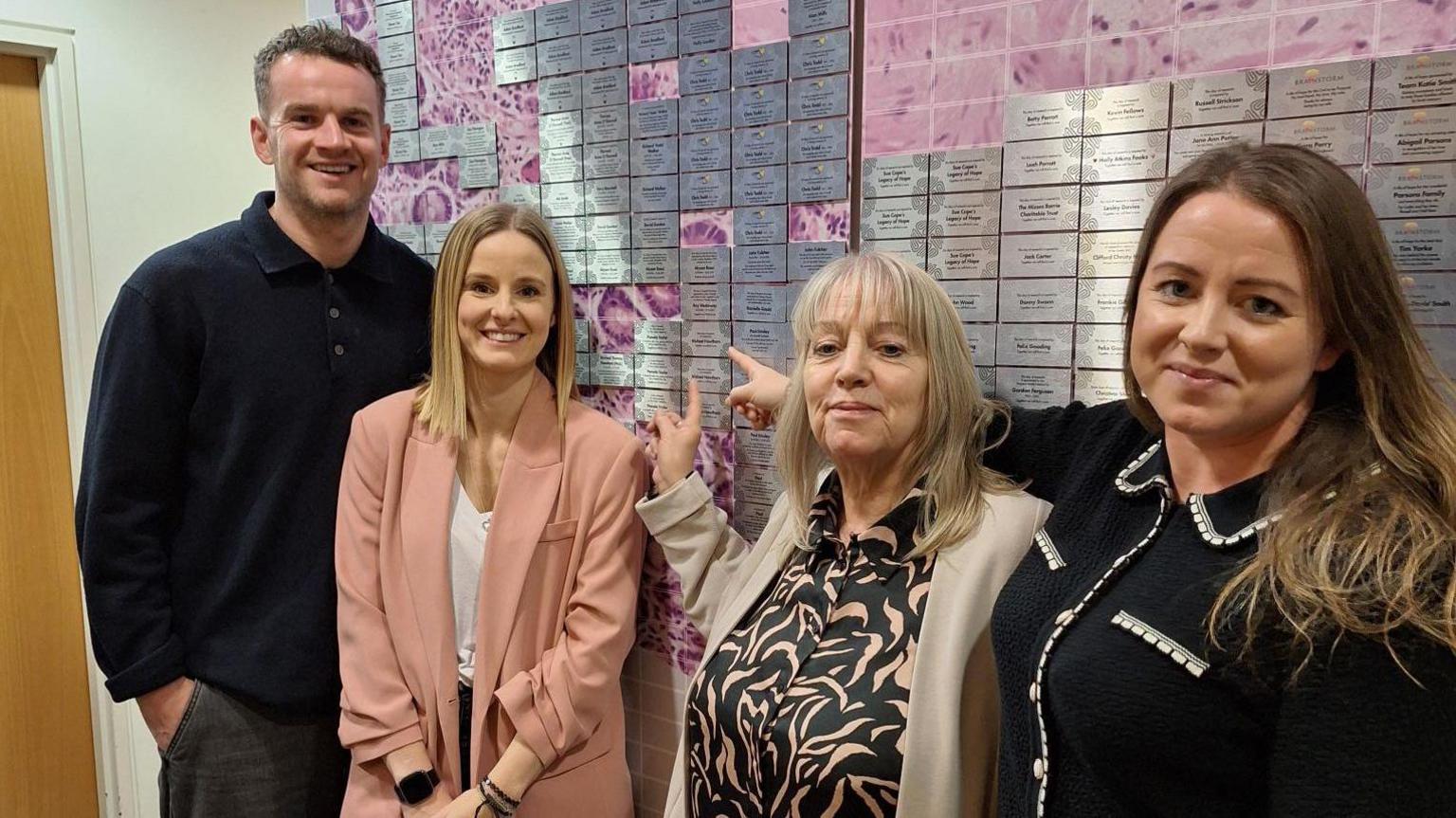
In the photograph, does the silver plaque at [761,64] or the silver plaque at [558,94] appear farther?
the silver plaque at [558,94]

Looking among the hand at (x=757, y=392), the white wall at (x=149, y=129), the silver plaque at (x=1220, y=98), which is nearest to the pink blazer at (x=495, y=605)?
the hand at (x=757, y=392)

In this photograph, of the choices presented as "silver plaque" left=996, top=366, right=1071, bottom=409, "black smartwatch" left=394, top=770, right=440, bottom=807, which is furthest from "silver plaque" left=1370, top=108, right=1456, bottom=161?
"black smartwatch" left=394, top=770, right=440, bottom=807

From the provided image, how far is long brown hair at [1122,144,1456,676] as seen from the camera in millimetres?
814

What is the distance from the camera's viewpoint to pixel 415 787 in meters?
1.64

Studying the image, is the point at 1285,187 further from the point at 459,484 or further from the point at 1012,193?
the point at 459,484

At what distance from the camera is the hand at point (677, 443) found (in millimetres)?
1747

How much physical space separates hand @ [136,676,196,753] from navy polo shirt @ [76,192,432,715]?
0.02 meters

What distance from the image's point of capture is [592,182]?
1.88 m

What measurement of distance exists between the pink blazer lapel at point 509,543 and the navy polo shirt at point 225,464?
339 mm

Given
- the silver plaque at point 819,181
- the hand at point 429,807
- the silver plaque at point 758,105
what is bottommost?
the hand at point 429,807

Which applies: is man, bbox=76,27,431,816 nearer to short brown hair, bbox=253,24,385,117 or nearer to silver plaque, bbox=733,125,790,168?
short brown hair, bbox=253,24,385,117

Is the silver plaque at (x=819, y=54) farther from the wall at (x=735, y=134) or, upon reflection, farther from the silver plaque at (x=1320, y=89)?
the silver plaque at (x=1320, y=89)

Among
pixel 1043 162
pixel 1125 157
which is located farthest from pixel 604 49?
pixel 1125 157

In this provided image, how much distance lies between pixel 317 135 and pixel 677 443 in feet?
2.89
